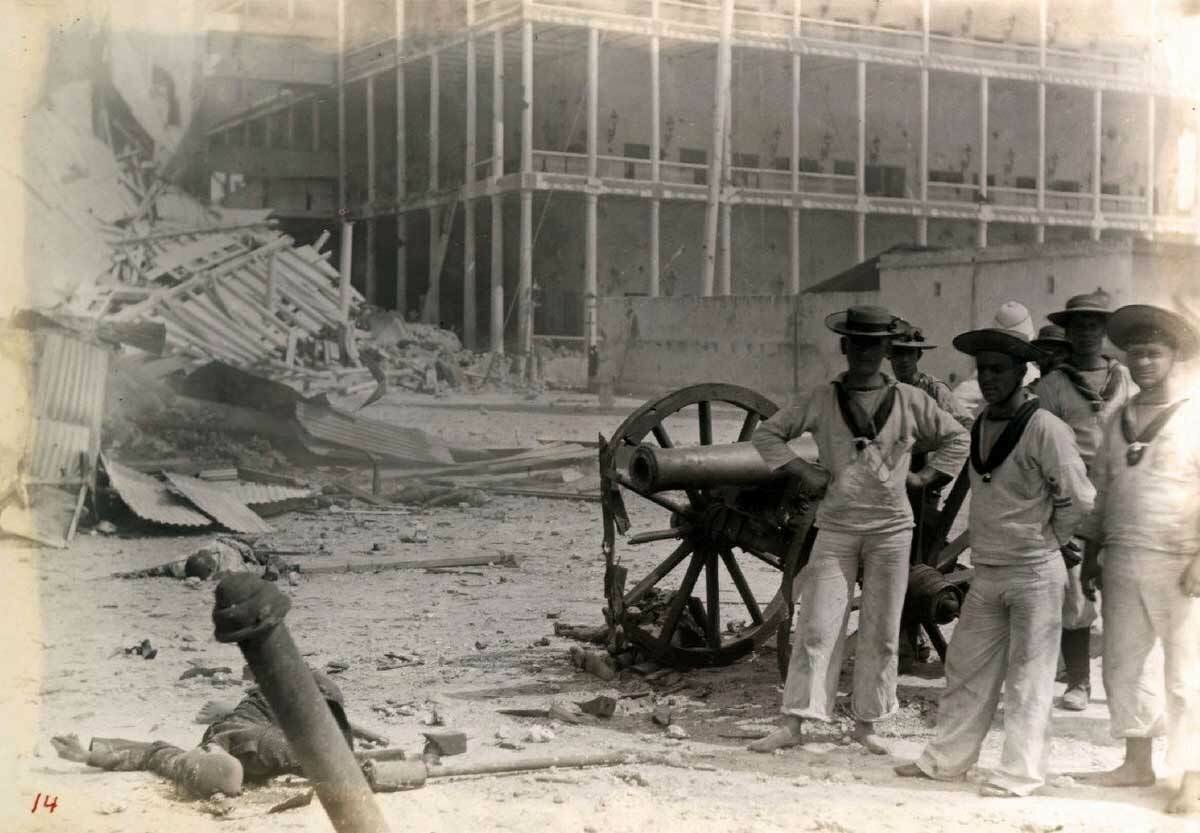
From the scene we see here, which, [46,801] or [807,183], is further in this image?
[807,183]

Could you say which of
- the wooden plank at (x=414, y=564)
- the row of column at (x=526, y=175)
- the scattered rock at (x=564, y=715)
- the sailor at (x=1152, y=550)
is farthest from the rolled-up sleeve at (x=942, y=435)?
the row of column at (x=526, y=175)

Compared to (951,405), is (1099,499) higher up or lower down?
lower down

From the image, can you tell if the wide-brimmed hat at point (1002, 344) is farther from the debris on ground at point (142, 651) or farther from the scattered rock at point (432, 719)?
the debris on ground at point (142, 651)

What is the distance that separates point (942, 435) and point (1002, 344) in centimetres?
73

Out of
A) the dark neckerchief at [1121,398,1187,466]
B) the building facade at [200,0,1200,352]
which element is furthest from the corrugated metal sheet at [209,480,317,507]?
the building facade at [200,0,1200,352]

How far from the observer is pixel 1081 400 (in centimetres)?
711

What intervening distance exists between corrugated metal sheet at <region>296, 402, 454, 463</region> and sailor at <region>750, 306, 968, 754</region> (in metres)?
9.77

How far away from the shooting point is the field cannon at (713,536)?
22.2 feet

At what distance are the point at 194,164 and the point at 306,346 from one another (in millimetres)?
10767

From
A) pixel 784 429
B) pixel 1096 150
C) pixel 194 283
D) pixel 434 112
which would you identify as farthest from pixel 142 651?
pixel 1096 150

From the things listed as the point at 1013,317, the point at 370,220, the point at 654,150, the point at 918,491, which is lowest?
the point at 918,491

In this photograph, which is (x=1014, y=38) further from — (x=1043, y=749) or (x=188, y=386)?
(x=1043, y=749)

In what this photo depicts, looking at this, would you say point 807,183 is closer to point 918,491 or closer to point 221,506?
point 221,506

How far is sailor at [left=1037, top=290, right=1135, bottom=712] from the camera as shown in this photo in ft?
22.7
